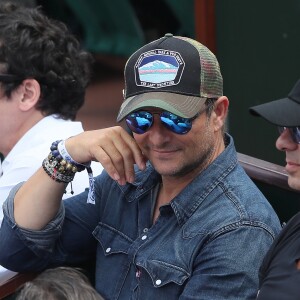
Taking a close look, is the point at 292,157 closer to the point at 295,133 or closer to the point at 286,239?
the point at 295,133

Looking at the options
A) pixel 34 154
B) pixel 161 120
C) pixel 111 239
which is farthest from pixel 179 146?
pixel 34 154

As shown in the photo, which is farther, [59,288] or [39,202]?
[39,202]

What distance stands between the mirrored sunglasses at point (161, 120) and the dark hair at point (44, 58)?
0.92 metres

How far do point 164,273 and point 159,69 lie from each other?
582mm

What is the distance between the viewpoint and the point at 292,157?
2.28 meters

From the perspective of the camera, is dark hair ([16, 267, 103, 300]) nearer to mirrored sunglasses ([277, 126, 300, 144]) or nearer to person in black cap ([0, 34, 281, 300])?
person in black cap ([0, 34, 281, 300])

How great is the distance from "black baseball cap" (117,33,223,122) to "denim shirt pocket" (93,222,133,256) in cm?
42

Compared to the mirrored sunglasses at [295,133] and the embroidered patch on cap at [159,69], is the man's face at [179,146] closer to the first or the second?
the embroidered patch on cap at [159,69]

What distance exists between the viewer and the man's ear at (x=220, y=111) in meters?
2.49

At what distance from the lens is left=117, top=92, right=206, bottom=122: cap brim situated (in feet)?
7.84

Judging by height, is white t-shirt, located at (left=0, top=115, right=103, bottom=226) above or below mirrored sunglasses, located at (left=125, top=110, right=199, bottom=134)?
below

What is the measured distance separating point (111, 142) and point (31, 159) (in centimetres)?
60

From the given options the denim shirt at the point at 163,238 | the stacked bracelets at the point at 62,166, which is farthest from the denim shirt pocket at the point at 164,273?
the stacked bracelets at the point at 62,166

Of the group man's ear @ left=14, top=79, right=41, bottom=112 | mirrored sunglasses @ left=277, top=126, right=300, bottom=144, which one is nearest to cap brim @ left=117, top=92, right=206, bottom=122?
mirrored sunglasses @ left=277, top=126, right=300, bottom=144
